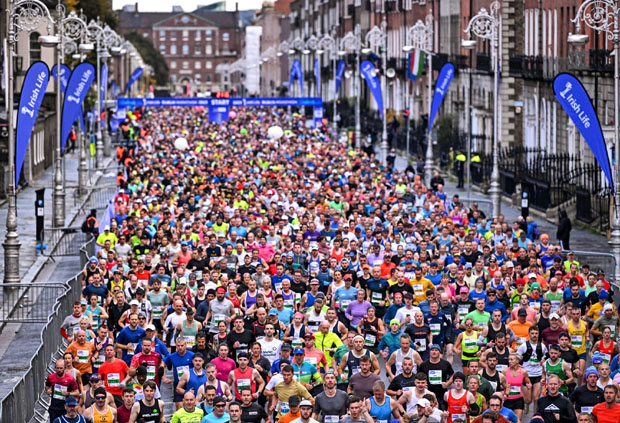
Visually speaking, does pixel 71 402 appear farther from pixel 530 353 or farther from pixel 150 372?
pixel 530 353

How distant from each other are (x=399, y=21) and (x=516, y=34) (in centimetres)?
3301

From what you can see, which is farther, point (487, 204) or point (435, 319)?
point (487, 204)

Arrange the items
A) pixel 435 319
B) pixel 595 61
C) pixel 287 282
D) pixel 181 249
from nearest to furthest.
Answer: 1. pixel 435 319
2. pixel 287 282
3. pixel 181 249
4. pixel 595 61

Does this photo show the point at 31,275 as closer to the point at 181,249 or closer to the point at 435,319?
the point at 181,249

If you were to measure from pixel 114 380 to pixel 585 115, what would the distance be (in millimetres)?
12386

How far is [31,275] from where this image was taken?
32219mm

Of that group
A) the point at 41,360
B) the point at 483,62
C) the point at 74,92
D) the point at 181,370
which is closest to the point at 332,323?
the point at 181,370

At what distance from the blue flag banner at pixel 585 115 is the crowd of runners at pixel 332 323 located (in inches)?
78.9

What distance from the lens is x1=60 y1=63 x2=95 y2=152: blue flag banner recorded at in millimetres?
39344

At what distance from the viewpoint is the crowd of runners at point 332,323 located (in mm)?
15484

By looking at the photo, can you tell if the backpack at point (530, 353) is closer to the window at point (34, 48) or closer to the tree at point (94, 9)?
the window at point (34, 48)

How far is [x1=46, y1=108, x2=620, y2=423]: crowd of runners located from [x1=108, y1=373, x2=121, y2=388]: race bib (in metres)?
0.02

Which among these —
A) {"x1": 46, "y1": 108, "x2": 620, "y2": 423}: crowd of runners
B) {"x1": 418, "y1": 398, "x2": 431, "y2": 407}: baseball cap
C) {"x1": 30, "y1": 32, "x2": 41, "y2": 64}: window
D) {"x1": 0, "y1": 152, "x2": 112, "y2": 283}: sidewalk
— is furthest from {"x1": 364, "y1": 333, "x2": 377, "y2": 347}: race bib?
{"x1": 30, "y1": 32, "x2": 41, "y2": 64}: window

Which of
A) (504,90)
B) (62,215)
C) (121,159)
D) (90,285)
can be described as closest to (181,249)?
(90,285)
